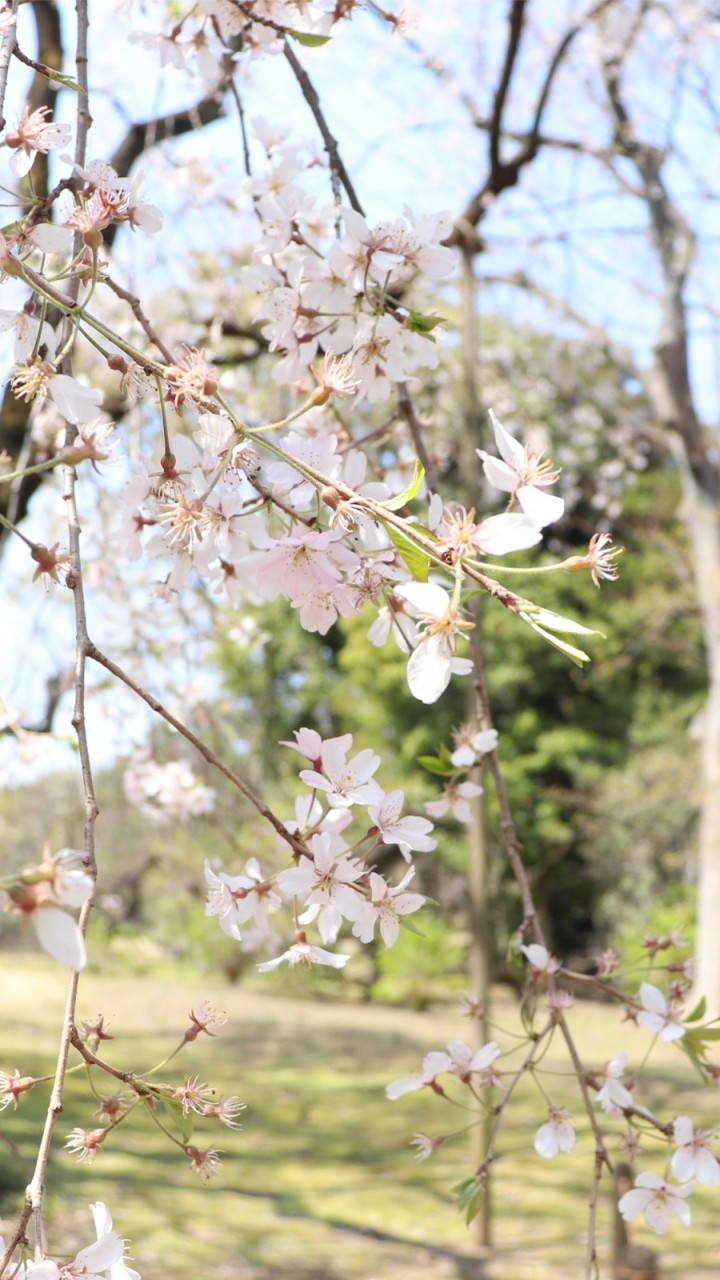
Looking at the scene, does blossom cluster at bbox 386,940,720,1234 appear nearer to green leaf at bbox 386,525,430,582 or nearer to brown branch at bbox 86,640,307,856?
brown branch at bbox 86,640,307,856

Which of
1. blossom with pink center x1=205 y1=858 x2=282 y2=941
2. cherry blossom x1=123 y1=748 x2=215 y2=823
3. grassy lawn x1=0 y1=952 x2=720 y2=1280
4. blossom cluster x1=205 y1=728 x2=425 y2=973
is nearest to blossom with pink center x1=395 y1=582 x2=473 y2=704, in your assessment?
blossom cluster x1=205 y1=728 x2=425 y2=973

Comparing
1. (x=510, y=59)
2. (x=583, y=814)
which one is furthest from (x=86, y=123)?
(x=583, y=814)

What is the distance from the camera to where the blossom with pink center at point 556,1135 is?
0.88m

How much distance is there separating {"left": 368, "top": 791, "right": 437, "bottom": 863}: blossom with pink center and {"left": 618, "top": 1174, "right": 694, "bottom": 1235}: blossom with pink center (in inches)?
17.2

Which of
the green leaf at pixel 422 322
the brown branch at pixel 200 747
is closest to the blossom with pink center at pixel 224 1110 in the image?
the brown branch at pixel 200 747

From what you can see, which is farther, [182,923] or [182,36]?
[182,923]

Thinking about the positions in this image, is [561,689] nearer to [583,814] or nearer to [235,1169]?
[583,814]

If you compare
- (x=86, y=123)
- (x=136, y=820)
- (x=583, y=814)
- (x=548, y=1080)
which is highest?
(x=86, y=123)

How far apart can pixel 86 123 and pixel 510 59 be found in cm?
254

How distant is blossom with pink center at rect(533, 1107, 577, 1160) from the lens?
0.88 m

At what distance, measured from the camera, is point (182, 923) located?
724 centimetres

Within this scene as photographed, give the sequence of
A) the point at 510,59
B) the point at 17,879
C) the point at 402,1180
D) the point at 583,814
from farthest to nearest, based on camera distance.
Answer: the point at 583,814
the point at 402,1180
the point at 510,59
the point at 17,879

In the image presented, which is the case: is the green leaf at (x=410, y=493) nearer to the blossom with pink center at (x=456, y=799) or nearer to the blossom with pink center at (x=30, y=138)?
the blossom with pink center at (x=30, y=138)

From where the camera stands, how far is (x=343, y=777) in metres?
0.67
